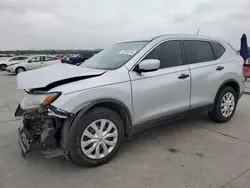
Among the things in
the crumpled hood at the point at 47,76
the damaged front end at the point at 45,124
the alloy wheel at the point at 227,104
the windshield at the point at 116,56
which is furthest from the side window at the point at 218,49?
the damaged front end at the point at 45,124

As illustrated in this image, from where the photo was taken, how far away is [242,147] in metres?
3.43

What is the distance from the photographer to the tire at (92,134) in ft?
8.69

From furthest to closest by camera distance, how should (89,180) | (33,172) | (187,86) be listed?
(187,86) → (33,172) → (89,180)

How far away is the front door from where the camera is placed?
3.14 metres

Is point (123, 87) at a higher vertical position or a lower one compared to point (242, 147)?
higher

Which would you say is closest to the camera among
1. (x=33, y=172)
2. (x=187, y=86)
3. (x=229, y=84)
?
(x=33, y=172)

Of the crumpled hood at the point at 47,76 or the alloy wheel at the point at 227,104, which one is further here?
the alloy wheel at the point at 227,104

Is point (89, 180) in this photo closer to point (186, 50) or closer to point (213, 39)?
point (186, 50)

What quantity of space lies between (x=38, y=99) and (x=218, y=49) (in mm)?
3366

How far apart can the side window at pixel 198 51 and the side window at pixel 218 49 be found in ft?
0.39

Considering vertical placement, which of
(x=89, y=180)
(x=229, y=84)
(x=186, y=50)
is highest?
(x=186, y=50)

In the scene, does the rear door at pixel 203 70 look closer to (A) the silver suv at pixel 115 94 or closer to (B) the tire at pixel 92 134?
(A) the silver suv at pixel 115 94

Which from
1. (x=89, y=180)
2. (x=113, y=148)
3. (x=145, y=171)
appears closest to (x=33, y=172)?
(x=89, y=180)

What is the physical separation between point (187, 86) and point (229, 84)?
1279 millimetres
